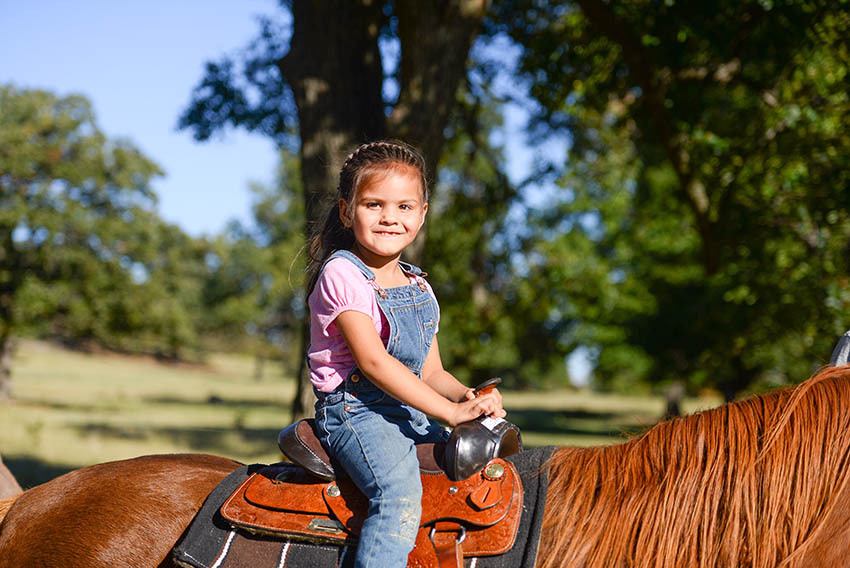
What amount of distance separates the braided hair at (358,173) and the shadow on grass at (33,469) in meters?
8.57

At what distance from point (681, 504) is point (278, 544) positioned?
1.27m

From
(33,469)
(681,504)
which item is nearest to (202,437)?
(33,469)

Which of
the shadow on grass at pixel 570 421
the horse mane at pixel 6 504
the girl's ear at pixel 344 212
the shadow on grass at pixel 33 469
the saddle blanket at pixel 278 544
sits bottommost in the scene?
the shadow on grass at pixel 570 421

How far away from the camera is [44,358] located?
157ft

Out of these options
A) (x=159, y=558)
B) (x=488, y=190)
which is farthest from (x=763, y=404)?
(x=488, y=190)

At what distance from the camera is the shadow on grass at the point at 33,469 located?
32.1 feet

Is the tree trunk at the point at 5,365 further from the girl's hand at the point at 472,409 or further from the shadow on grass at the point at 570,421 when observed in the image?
the girl's hand at the point at 472,409

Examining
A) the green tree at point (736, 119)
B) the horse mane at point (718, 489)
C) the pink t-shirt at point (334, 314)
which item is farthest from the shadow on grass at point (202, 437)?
the horse mane at point (718, 489)

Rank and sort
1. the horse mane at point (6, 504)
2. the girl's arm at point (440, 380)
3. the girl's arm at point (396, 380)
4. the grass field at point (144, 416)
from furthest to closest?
the grass field at point (144, 416) < the horse mane at point (6, 504) < the girl's arm at point (440, 380) < the girl's arm at point (396, 380)

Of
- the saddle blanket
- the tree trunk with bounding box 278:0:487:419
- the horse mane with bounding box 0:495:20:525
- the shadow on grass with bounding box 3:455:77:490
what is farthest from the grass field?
the tree trunk with bounding box 278:0:487:419

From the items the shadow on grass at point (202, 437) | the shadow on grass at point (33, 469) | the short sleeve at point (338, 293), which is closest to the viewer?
the short sleeve at point (338, 293)

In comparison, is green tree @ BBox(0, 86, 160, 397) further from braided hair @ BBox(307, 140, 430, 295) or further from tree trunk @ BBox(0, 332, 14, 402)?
braided hair @ BBox(307, 140, 430, 295)

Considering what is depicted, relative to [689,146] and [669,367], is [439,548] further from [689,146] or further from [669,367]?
[669,367]

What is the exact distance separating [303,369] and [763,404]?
14.1 feet
